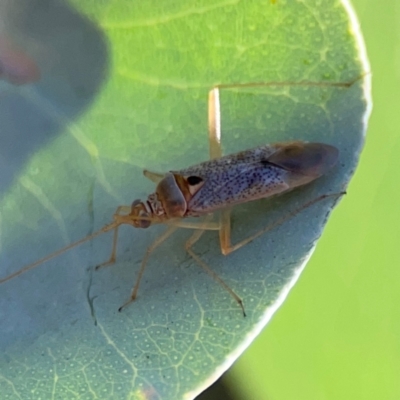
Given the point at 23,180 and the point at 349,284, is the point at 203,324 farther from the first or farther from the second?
the point at 349,284

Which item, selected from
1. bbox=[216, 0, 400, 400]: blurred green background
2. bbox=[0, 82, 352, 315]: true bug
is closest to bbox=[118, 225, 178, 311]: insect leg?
bbox=[0, 82, 352, 315]: true bug

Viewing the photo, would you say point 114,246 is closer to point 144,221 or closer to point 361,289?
point 144,221

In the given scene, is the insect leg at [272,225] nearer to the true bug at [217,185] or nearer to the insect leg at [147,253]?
the true bug at [217,185]

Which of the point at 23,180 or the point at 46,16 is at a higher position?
the point at 46,16

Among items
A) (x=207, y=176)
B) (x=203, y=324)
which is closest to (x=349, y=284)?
(x=207, y=176)

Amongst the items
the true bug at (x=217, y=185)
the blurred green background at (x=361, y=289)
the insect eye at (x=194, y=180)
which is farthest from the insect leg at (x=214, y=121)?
the blurred green background at (x=361, y=289)

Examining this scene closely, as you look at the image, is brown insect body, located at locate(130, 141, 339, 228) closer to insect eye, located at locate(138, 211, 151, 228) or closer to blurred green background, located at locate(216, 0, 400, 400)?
insect eye, located at locate(138, 211, 151, 228)

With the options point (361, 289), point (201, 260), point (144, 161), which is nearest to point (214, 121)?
point (144, 161)
